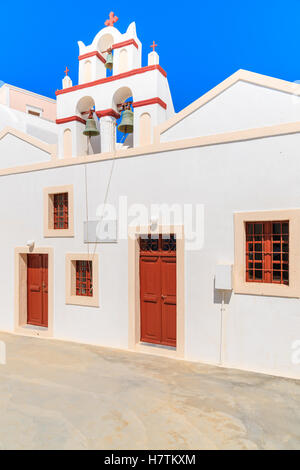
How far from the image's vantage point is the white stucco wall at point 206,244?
5.07 meters

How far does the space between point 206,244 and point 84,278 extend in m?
3.21

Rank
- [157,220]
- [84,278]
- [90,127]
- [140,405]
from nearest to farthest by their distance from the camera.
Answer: [140,405] < [157,220] < [90,127] < [84,278]

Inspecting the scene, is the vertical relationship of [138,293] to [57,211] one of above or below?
below

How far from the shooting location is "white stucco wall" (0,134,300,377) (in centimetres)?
507

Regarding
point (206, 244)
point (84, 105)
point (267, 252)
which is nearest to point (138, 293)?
point (206, 244)

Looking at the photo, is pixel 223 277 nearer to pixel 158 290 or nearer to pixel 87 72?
pixel 158 290

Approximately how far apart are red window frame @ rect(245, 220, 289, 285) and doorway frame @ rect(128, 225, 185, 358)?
1302mm

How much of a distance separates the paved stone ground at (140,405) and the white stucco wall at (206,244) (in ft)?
1.91

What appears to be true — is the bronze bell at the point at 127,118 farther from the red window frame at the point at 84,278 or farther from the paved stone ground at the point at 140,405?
the paved stone ground at the point at 140,405

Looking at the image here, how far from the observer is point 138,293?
21.1 ft

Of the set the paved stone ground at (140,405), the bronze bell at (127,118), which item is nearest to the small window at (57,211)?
the bronze bell at (127,118)

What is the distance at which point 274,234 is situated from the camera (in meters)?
5.25

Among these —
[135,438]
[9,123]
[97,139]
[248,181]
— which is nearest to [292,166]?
[248,181]
